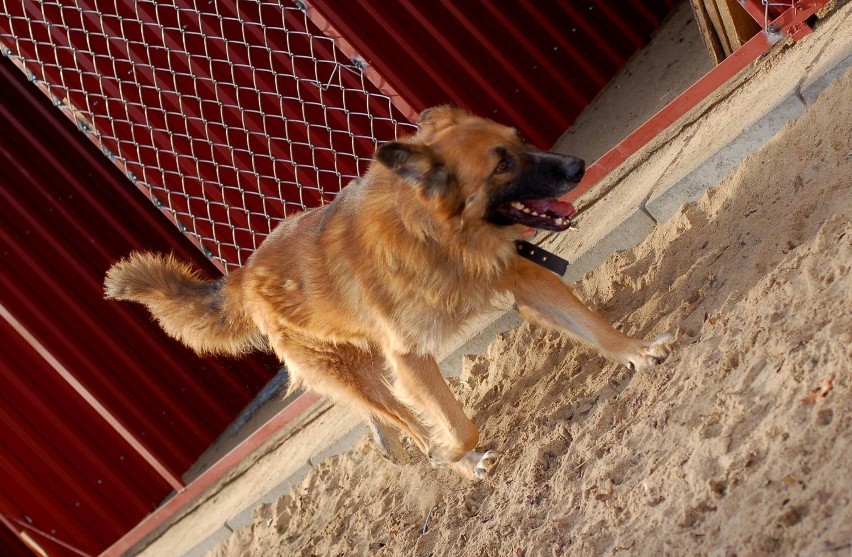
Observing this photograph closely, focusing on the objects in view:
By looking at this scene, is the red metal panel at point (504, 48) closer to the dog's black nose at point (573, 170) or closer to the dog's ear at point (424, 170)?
the dog's ear at point (424, 170)

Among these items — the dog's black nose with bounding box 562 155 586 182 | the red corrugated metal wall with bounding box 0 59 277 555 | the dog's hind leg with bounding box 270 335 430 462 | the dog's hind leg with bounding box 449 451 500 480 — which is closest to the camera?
the dog's black nose with bounding box 562 155 586 182

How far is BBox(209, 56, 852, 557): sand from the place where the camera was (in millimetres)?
2881

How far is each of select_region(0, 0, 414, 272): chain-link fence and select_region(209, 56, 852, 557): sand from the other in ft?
7.51

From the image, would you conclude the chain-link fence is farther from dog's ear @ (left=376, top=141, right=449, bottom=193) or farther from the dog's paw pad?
the dog's paw pad

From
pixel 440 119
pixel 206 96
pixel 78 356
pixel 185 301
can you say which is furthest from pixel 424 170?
pixel 78 356

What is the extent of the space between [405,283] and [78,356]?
4.64 meters

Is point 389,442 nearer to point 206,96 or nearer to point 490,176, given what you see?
point 490,176

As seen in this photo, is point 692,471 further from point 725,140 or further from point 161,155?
point 161,155

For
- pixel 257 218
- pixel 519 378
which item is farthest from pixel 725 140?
pixel 257 218

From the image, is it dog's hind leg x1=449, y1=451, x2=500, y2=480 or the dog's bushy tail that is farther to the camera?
the dog's bushy tail

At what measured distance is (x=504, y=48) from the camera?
24.2ft

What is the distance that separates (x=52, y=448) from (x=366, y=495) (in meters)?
3.85

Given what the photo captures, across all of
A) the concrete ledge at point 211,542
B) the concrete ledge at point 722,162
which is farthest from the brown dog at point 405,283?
the concrete ledge at point 211,542

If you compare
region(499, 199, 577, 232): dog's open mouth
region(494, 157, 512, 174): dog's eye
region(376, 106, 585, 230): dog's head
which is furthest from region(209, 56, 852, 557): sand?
region(494, 157, 512, 174): dog's eye
